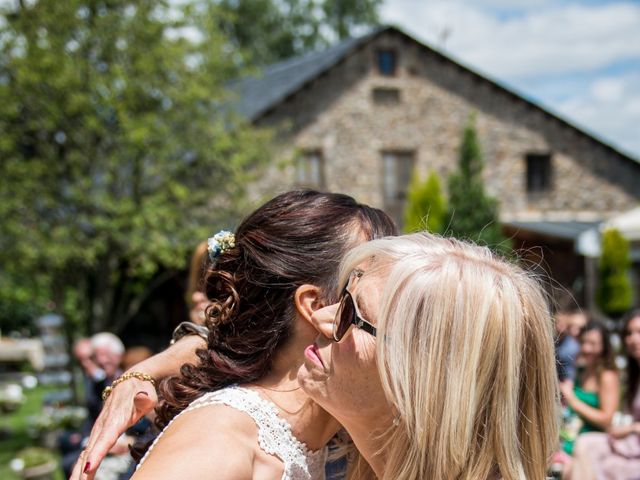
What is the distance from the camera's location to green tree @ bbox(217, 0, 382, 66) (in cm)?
3875

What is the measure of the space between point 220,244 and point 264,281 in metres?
0.18

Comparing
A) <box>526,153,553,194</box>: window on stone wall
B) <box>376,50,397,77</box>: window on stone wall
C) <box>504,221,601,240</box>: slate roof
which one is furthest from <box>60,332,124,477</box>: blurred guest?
<box>526,153,553,194</box>: window on stone wall

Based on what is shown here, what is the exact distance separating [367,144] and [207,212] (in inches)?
342

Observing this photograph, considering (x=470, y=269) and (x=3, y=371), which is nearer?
(x=470, y=269)

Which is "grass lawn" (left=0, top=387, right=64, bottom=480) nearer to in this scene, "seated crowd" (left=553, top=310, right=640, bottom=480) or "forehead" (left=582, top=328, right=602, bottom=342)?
"seated crowd" (left=553, top=310, right=640, bottom=480)

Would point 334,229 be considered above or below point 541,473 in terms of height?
above

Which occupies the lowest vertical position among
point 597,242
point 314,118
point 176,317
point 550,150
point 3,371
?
point 3,371

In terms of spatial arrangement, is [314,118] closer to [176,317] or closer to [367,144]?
[367,144]

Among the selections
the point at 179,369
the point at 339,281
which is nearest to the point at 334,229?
the point at 339,281

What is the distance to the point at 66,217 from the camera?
37.4ft

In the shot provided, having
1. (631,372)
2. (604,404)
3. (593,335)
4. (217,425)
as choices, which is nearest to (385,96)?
(593,335)

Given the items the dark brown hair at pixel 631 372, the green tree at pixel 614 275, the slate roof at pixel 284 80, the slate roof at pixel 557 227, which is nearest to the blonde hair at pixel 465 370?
the dark brown hair at pixel 631 372

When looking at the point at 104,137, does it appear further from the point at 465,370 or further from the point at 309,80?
the point at 465,370

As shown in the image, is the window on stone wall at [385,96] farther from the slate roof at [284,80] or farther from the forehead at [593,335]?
the forehead at [593,335]
